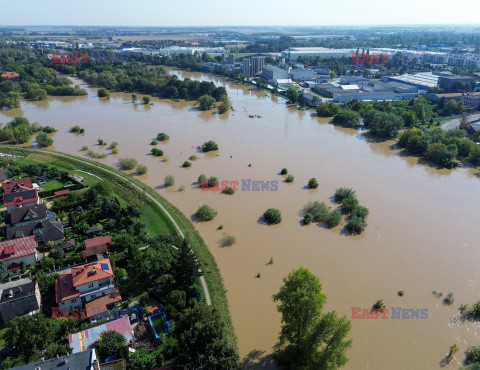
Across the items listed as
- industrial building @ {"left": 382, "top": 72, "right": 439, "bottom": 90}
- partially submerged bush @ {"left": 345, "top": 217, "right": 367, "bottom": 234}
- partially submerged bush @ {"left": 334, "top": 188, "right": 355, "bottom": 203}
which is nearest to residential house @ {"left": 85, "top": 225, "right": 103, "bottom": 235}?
partially submerged bush @ {"left": 345, "top": 217, "right": 367, "bottom": 234}

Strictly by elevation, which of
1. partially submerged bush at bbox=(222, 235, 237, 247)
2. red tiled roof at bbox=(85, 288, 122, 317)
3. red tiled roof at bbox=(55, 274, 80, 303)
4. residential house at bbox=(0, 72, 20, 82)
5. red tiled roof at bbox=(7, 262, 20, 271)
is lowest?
partially submerged bush at bbox=(222, 235, 237, 247)

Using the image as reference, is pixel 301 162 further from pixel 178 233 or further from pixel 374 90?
pixel 374 90

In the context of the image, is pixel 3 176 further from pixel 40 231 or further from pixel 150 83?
pixel 150 83

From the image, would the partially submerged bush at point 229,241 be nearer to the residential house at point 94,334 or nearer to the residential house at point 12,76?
the residential house at point 94,334

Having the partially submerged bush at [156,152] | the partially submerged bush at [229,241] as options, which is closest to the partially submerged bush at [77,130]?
the partially submerged bush at [156,152]

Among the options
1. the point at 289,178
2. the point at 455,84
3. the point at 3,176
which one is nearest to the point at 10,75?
the point at 3,176

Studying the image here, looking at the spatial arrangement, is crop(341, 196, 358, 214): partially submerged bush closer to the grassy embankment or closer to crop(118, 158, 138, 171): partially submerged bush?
the grassy embankment
